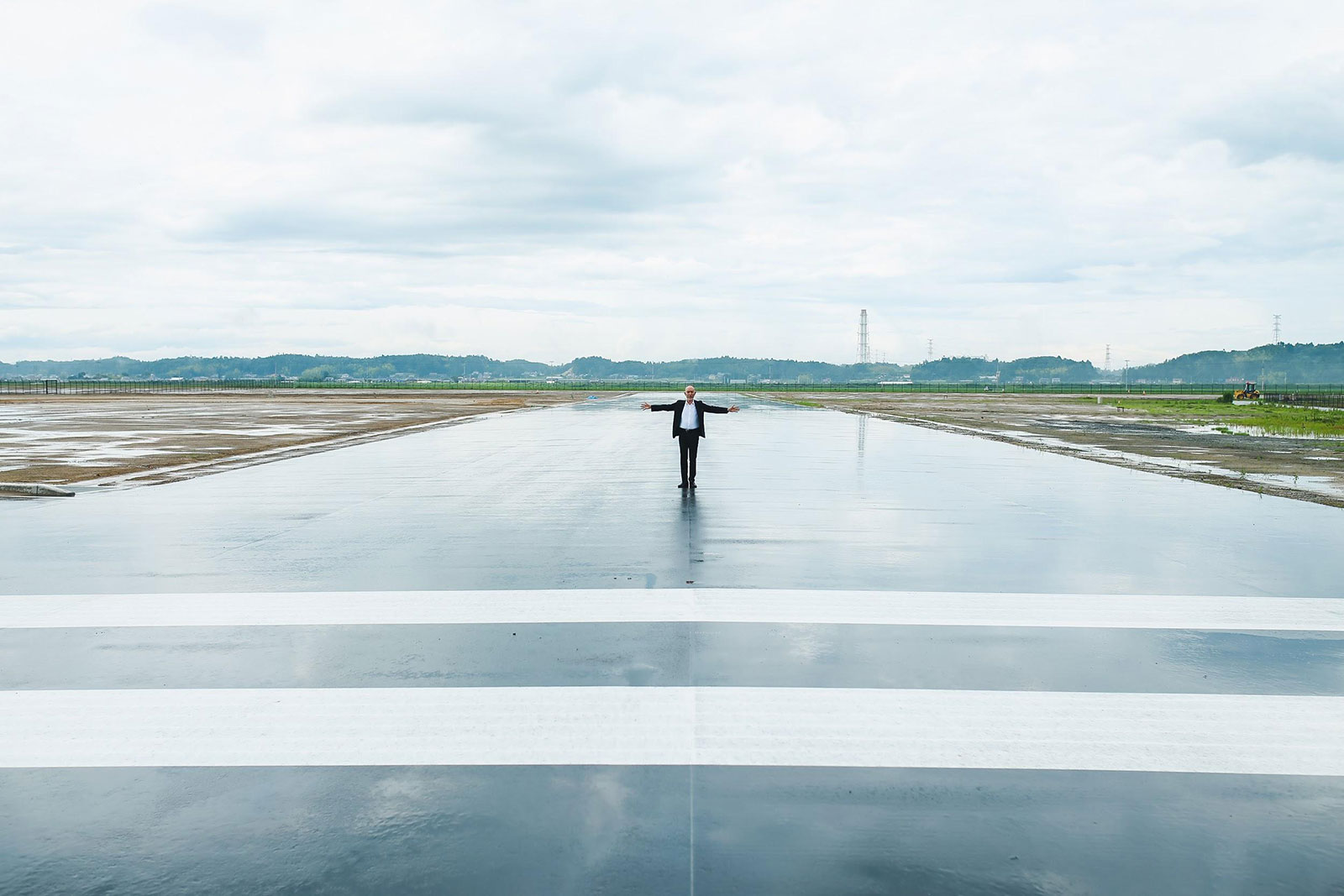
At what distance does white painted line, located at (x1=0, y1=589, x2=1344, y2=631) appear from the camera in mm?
7004

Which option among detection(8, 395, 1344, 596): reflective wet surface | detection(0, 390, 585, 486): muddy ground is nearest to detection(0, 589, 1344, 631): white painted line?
detection(8, 395, 1344, 596): reflective wet surface

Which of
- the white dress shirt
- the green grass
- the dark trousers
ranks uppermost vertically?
the white dress shirt

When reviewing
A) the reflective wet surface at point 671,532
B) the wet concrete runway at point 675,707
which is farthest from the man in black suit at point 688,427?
the wet concrete runway at point 675,707

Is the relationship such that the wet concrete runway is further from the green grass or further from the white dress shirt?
the green grass

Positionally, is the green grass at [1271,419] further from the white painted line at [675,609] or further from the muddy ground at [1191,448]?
the white painted line at [675,609]

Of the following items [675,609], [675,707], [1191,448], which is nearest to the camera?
[675,707]

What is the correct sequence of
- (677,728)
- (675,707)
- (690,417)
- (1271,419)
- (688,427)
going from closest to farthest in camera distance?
(677,728), (675,707), (690,417), (688,427), (1271,419)

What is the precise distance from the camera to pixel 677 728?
4.82 meters

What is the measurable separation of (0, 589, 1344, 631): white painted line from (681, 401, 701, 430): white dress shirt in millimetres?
6957

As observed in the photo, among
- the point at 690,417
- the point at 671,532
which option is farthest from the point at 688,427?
the point at 671,532

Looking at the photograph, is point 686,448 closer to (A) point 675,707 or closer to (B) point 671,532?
(B) point 671,532

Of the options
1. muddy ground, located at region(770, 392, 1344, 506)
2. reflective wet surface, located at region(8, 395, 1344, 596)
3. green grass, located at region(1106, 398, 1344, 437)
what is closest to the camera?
reflective wet surface, located at region(8, 395, 1344, 596)

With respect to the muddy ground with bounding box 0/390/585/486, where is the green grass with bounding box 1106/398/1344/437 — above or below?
below

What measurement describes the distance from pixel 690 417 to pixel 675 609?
763cm
